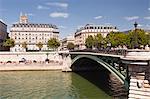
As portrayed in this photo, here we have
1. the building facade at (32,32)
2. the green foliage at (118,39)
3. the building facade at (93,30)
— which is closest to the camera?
the green foliage at (118,39)

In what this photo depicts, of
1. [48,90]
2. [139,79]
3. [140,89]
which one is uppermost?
[139,79]

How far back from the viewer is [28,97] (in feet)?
104

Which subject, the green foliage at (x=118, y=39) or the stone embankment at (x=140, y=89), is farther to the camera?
the green foliage at (x=118, y=39)

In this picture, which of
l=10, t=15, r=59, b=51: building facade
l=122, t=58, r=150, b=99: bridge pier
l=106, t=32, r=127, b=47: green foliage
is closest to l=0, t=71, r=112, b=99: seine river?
l=122, t=58, r=150, b=99: bridge pier

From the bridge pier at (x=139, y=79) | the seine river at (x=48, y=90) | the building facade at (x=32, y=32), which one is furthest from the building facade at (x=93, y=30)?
the bridge pier at (x=139, y=79)

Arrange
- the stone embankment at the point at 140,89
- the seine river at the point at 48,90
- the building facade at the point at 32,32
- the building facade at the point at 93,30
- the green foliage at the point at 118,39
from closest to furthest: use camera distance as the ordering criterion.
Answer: the stone embankment at the point at 140,89 < the seine river at the point at 48,90 < the green foliage at the point at 118,39 < the building facade at the point at 32,32 < the building facade at the point at 93,30

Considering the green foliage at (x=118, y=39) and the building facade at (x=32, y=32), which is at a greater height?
the building facade at (x=32, y=32)

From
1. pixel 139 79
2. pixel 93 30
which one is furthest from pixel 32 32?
pixel 139 79

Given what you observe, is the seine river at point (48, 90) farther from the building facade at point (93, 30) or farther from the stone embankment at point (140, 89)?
the building facade at point (93, 30)

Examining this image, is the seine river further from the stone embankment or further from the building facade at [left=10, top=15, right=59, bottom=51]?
the building facade at [left=10, top=15, right=59, bottom=51]

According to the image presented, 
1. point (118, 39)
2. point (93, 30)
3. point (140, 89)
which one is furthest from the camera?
point (93, 30)

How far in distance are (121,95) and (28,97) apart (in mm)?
9090

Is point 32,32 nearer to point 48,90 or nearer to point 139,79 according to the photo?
point 48,90

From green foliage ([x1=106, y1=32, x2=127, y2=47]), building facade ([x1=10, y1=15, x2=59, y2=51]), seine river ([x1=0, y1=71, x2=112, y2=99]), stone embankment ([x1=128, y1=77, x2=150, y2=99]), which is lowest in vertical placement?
seine river ([x1=0, y1=71, x2=112, y2=99])
